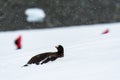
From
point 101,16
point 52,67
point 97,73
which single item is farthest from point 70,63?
point 101,16

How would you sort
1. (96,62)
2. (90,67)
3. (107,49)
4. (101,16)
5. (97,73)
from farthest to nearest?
(101,16), (107,49), (96,62), (90,67), (97,73)

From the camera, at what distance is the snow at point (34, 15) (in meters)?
16.2

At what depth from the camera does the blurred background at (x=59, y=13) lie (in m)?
16.5

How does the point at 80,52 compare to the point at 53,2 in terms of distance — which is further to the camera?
the point at 53,2

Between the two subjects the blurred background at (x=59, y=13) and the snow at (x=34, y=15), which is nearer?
the snow at (x=34, y=15)

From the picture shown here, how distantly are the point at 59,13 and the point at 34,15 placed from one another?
1.44 meters

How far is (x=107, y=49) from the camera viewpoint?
467 centimetres

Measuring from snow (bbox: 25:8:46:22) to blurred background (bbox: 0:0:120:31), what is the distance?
0.28ft

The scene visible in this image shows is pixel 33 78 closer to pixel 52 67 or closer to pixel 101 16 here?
pixel 52 67

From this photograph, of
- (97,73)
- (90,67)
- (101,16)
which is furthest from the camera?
(101,16)

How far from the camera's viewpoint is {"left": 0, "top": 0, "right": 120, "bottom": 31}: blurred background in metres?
16.5

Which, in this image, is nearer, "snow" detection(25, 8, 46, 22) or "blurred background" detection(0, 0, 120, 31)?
"snow" detection(25, 8, 46, 22)

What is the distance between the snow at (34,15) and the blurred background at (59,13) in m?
0.08

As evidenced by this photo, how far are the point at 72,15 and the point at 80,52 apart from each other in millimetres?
12843
